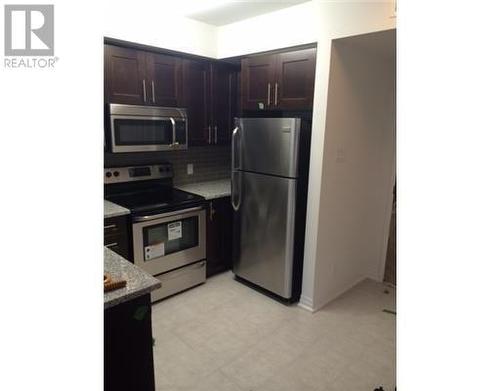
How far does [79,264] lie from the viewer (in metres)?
0.47

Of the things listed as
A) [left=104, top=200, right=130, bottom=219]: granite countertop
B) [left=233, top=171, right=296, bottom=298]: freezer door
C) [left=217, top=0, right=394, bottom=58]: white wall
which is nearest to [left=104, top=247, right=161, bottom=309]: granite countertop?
[left=104, top=200, right=130, bottom=219]: granite countertop

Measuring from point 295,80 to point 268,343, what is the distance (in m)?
1.99

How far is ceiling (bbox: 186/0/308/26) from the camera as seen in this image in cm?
248

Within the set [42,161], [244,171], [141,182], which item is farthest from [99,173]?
[141,182]

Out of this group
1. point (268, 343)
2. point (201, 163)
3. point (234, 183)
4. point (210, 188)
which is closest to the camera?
point (268, 343)

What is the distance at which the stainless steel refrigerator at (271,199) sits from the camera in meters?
2.56

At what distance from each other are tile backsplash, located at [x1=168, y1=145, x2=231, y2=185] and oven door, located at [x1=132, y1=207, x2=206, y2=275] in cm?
65

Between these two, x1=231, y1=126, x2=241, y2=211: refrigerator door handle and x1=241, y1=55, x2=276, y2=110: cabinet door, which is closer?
x1=241, y1=55, x2=276, y2=110: cabinet door

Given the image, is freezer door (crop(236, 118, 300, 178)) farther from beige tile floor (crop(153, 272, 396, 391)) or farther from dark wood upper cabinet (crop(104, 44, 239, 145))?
beige tile floor (crop(153, 272, 396, 391))

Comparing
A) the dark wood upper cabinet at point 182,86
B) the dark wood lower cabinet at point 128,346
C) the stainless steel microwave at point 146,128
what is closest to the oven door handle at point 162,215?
the stainless steel microwave at point 146,128

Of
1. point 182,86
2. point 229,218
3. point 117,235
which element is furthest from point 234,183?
point 117,235

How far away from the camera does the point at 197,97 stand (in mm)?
3039

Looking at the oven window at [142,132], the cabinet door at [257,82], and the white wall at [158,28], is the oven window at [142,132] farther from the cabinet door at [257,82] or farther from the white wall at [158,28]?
the cabinet door at [257,82]

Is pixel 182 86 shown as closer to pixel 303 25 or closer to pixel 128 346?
pixel 303 25
